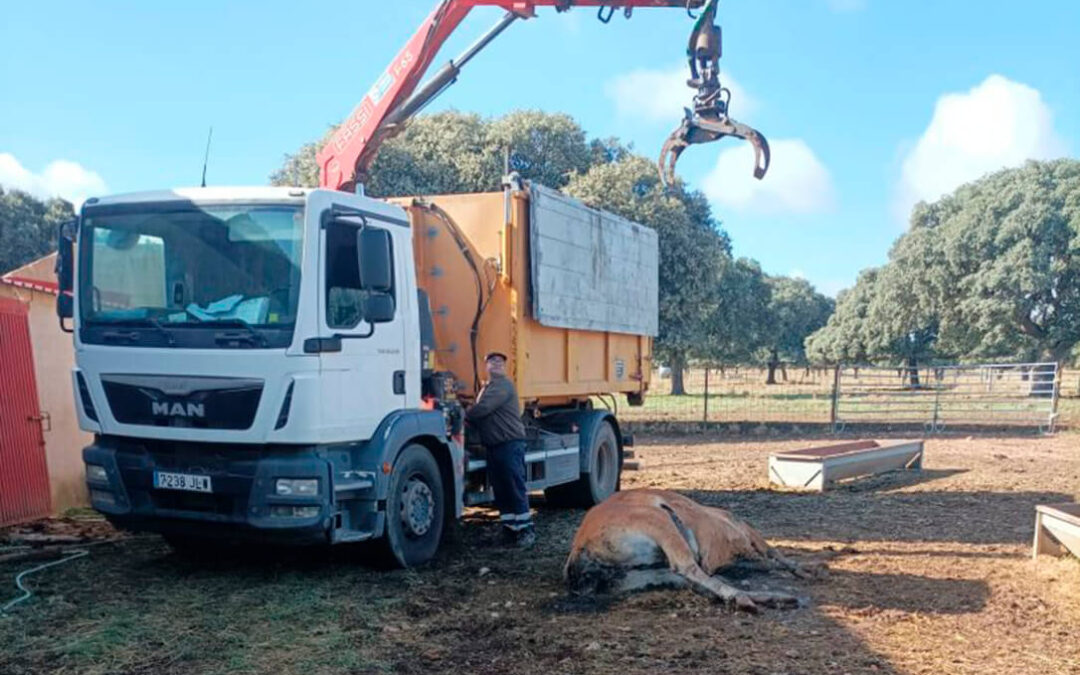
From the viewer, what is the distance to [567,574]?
5.95 meters

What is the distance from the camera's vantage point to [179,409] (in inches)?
233

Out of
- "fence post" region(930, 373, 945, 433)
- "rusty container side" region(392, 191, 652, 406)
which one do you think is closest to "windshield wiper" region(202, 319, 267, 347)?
"rusty container side" region(392, 191, 652, 406)

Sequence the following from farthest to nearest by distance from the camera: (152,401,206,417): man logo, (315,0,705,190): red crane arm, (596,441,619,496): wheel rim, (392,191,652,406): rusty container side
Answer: (596,441,619,496): wheel rim, (315,0,705,190): red crane arm, (392,191,652,406): rusty container side, (152,401,206,417): man logo

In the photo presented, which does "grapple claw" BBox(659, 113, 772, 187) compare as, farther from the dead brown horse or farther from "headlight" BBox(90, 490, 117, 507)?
"headlight" BBox(90, 490, 117, 507)

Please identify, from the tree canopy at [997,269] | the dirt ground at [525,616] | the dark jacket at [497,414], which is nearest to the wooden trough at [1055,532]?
the dirt ground at [525,616]

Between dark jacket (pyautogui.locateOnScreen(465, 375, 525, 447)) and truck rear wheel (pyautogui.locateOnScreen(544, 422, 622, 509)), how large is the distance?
91.1 inches

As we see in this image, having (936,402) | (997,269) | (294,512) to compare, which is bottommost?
(936,402)

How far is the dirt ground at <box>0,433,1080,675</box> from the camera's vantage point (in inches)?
182

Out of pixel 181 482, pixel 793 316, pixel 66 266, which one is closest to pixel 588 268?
pixel 181 482

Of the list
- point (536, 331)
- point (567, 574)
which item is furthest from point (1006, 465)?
point (567, 574)

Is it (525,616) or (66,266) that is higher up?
(66,266)

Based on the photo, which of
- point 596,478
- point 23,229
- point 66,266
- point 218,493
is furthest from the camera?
point 23,229

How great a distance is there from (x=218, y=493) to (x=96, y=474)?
1.12 meters

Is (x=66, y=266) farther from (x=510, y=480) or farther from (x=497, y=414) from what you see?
(x=510, y=480)
